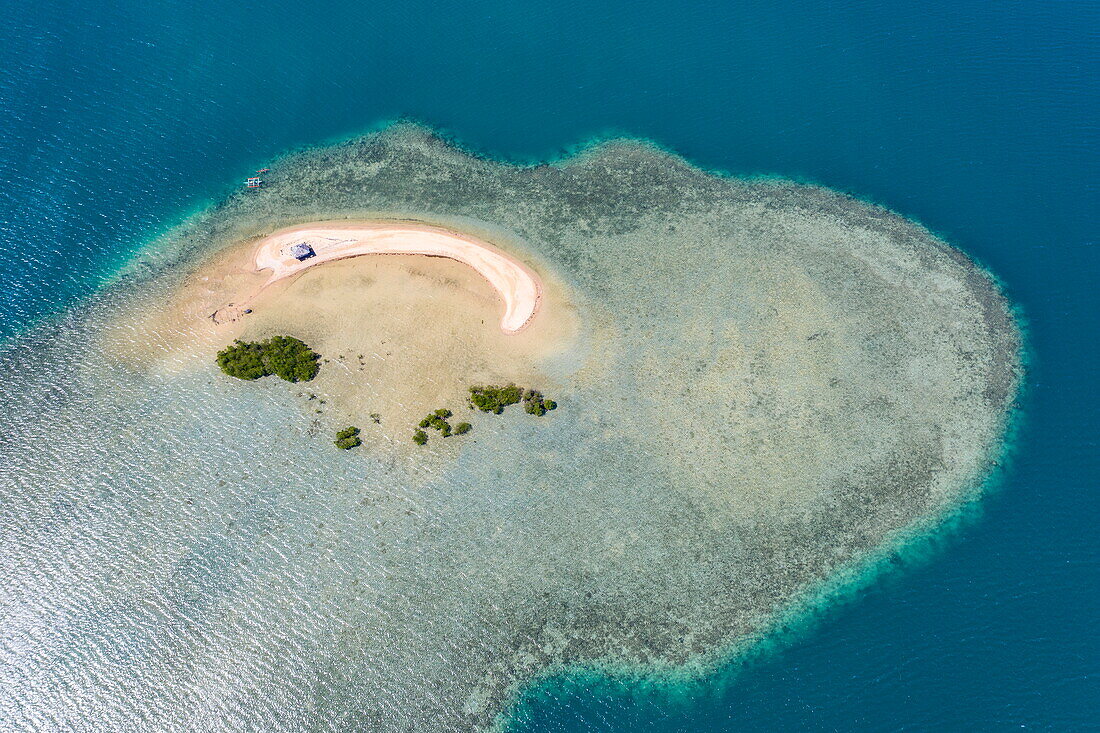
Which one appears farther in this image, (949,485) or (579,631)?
(949,485)

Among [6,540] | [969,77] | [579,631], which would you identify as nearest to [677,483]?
[579,631]

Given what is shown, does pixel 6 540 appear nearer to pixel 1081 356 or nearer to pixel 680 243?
pixel 680 243

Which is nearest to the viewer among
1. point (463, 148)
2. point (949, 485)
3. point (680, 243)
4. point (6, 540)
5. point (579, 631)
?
point (579, 631)

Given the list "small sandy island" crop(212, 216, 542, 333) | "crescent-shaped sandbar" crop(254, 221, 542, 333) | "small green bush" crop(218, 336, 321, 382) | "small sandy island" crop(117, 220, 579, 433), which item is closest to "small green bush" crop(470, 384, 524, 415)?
"small sandy island" crop(117, 220, 579, 433)

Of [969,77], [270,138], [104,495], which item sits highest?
[969,77]

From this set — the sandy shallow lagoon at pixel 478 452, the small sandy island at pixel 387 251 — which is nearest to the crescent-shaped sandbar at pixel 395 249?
the small sandy island at pixel 387 251

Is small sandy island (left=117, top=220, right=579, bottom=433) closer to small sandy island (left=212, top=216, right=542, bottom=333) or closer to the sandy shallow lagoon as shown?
small sandy island (left=212, top=216, right=542, bottom=333)

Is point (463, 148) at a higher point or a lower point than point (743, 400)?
higher
